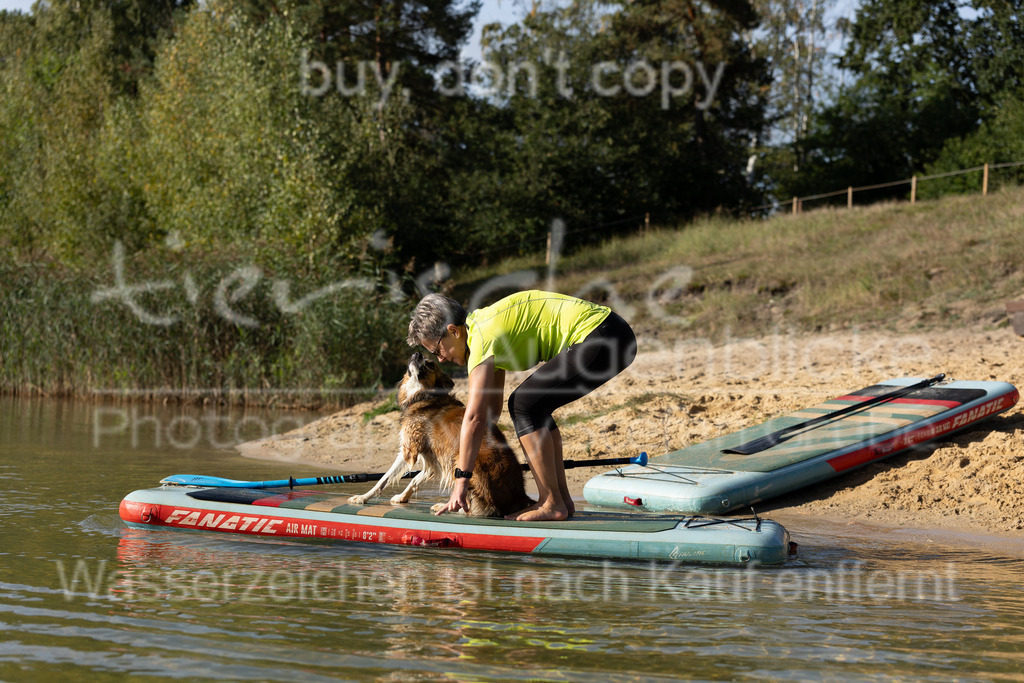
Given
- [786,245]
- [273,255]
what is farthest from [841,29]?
[273,255]

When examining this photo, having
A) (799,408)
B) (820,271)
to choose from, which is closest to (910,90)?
(820,271)

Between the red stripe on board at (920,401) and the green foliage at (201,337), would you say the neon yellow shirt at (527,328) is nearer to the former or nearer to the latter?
the red stripe on board at (920,401)

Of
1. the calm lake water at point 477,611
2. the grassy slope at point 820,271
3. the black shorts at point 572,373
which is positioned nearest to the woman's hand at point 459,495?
the calm lake water at point 477,611

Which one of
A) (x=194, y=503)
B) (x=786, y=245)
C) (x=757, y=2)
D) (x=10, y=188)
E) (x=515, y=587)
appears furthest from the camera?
(x=757, y=2)

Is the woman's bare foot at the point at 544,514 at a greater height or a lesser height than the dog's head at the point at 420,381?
lesser

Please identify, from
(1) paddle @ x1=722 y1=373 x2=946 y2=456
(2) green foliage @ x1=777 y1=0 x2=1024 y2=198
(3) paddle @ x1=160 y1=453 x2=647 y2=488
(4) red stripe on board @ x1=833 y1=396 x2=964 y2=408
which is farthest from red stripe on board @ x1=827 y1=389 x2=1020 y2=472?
(2) green foliage @ x1=777 y1=0 x2=1024 y2=198

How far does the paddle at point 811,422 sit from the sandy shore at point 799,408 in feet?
1.44

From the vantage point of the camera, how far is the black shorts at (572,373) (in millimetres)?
5367

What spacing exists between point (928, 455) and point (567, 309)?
3850 mm

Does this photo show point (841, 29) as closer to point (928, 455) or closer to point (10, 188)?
point (10, 188)

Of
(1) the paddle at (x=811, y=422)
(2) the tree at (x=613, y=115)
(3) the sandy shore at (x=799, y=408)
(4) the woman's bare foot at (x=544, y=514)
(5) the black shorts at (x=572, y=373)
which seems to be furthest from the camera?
(2) the tree at (x=613, y=115)

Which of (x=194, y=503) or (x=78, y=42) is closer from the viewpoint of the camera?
(x=194, y=503)

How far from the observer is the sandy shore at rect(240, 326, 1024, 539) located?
7.00 m

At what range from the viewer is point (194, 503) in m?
6.25
